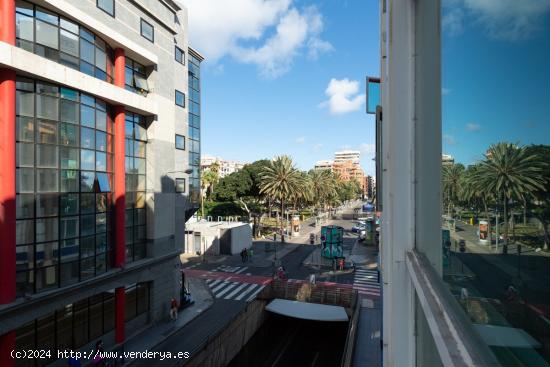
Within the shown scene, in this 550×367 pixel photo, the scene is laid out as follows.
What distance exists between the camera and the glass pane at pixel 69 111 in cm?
1284

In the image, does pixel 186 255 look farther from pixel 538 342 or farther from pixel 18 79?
pixel 538 342

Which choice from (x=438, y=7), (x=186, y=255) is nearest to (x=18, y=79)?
(x=438, y=7)

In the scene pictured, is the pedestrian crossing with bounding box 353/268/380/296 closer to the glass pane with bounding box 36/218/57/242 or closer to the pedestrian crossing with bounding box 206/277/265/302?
the pedestrian crossing with bounding box 206/277/265/302

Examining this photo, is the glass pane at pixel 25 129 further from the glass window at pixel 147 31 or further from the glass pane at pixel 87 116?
the glass window at pixel 147 31

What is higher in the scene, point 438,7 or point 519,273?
point 438,7

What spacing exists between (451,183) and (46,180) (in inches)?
553

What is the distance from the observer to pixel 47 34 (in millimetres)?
12203

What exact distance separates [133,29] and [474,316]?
1870 centimetres

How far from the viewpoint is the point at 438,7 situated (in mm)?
1968

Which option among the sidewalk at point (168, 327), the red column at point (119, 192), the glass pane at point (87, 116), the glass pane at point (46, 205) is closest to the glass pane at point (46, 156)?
the glass pane at point (46, 205)

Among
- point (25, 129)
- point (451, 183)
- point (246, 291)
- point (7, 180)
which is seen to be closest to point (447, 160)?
point (451, 183)

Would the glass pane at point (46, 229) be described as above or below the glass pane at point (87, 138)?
below

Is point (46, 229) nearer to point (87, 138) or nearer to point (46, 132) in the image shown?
point (46, 132)

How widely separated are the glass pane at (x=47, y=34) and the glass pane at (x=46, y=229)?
6508mm
